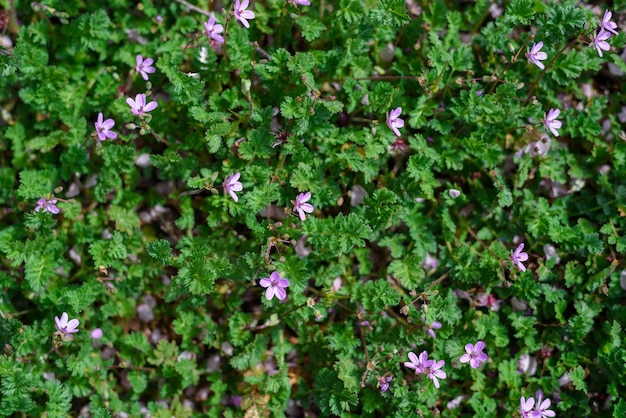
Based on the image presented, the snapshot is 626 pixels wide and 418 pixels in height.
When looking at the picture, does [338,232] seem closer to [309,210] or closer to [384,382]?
[309,210]

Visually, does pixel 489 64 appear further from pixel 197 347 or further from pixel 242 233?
→ pixel 197 347

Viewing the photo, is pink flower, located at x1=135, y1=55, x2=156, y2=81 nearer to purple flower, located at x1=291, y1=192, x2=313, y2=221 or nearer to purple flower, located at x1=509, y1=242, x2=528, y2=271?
purple flower, located at x1=291, y1=192, x2=313, y2=221

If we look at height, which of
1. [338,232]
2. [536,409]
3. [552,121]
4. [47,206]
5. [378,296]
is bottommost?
[536,409]

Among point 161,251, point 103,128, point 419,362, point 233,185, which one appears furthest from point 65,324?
point 419,362

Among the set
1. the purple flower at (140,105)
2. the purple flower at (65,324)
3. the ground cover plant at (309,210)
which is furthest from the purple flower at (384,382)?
the purple flower at (140,105)

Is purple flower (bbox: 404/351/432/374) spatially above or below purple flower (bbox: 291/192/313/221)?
below

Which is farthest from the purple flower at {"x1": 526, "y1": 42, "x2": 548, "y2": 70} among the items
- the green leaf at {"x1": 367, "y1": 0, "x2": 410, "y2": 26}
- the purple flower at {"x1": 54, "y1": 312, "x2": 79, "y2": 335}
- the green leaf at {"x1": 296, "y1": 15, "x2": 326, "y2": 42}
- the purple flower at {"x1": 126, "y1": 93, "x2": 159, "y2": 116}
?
the purple flower at {"x1": 54, "y1": 312, "x2": 79, "y2": 335}
